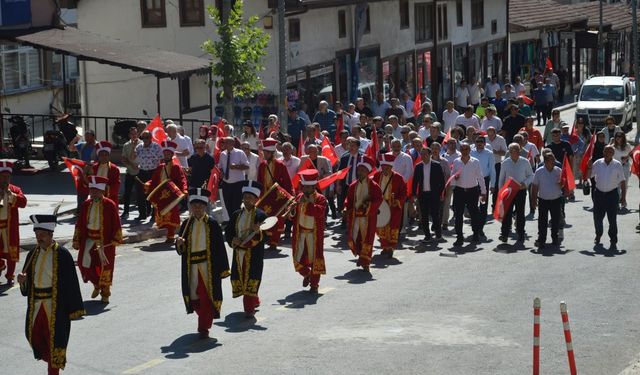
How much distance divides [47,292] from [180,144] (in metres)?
11.0

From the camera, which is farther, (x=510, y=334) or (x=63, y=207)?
(x=63, y=207)

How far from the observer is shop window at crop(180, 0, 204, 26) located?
33.8 meters

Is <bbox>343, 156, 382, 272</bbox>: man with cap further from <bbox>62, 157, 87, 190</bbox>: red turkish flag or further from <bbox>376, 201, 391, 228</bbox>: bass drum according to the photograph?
<bbox>62, 157, 87, 190</bbox>: red turkish flag

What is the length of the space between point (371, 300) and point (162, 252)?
4.97 m

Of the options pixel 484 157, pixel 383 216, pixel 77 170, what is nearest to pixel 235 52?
pixel 484 157

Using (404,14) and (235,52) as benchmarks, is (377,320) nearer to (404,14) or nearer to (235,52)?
(235,52)

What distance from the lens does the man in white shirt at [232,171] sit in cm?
2183

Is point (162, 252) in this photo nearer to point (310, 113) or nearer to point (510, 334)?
point (510, 334)

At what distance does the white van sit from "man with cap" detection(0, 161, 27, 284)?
2472 cm

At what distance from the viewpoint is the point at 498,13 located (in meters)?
53.5

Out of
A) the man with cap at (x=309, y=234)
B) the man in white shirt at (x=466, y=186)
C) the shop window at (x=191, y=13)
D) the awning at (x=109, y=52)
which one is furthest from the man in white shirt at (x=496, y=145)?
the shop window at (x=191, y=13)

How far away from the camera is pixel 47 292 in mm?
12820

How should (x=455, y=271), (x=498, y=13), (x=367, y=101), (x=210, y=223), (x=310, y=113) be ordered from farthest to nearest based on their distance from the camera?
1. (x=498, y=13)
2. (x=367, y=101)
3. (x=310, y=113)
4. (x=455, y=271)
5. (x=210, y=223)

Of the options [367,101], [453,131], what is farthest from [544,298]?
[367,101]
